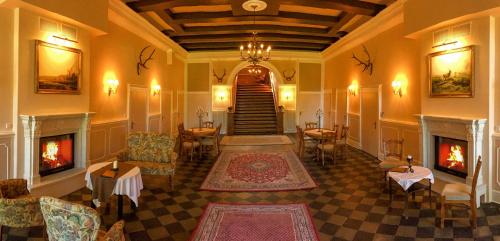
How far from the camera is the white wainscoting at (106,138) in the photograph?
6.21m

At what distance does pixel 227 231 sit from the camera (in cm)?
367

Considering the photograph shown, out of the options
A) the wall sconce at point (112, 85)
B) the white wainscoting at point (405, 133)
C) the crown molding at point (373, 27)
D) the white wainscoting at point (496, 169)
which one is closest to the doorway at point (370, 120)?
the white wainscoting at point (405, 133)

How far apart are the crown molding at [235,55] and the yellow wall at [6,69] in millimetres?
8968

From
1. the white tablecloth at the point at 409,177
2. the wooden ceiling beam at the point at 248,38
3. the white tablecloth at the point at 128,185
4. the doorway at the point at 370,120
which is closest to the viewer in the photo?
the white tablecloth at the point at 128,185

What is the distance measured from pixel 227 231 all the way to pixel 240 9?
5241 millimetres

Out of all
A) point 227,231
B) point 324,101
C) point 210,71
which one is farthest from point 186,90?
point 227,231

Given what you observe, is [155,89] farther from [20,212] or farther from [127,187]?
[20,212]

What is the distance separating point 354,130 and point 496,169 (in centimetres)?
516

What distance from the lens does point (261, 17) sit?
7582mm

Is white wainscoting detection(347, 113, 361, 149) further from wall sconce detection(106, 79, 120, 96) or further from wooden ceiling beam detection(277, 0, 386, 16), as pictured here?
wall sconce detection(106, 79, 120, 96)

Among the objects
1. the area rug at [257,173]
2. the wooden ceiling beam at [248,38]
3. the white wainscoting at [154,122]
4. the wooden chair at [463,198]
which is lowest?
the area rug at [257,173]

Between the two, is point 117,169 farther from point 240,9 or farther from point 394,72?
point 394,72

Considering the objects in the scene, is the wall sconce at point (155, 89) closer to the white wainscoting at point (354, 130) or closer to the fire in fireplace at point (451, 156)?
the white wainscoting at point (354, 130)

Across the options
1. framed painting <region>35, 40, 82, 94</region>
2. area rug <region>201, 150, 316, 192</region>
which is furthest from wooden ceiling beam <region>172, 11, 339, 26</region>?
area rug <region>201, 150, 316, 192</region>
